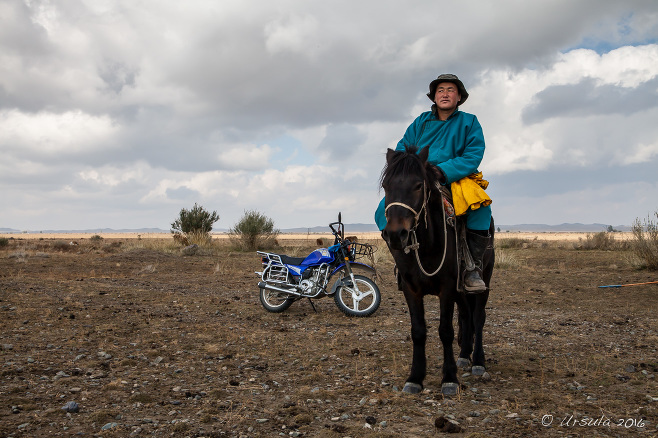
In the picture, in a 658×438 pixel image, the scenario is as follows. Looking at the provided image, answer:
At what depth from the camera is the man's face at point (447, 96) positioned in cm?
489

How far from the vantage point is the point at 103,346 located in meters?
5.99

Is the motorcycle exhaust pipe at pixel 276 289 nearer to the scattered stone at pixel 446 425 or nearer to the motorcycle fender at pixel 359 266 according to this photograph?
the motorcycle fender at pixel 359 266

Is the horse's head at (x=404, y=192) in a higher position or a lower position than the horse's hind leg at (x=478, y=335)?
higher

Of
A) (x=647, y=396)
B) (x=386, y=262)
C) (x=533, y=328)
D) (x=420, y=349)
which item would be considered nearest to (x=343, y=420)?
(x=420, y=349)

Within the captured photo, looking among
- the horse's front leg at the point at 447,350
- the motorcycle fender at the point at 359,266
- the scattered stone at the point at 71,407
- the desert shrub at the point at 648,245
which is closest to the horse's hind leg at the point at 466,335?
the horse's front leg at the point at 447,350

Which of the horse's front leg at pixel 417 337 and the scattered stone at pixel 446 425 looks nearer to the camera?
the scattered stone at pixel 446 425

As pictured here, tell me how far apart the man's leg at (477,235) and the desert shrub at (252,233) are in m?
21.6

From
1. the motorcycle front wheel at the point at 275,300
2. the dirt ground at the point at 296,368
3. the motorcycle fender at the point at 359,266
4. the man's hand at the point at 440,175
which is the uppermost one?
the man's hand at the point at 440,175

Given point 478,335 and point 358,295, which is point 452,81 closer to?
point 478,335

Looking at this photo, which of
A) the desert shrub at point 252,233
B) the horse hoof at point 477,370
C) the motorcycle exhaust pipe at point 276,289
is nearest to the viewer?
the horse hoof at point 477,370

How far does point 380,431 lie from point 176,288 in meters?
9.12

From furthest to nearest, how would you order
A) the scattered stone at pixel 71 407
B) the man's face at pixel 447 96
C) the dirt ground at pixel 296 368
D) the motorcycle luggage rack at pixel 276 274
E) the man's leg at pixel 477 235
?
the motorcycle luggage rack at pixel 276 274, the man's face at pixel 447 96, the man's leg at pixel 477 235, the scattered stone at pixel 71 407, the dirt ground at pixel 296 368

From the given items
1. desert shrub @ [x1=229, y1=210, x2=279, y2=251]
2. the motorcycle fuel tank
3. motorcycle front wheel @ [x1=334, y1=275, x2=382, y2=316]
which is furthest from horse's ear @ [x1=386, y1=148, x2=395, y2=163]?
desert shrub @ [x1=229, y1=210, x2=279, y2=251]

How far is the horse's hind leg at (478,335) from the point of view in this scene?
507 cm
